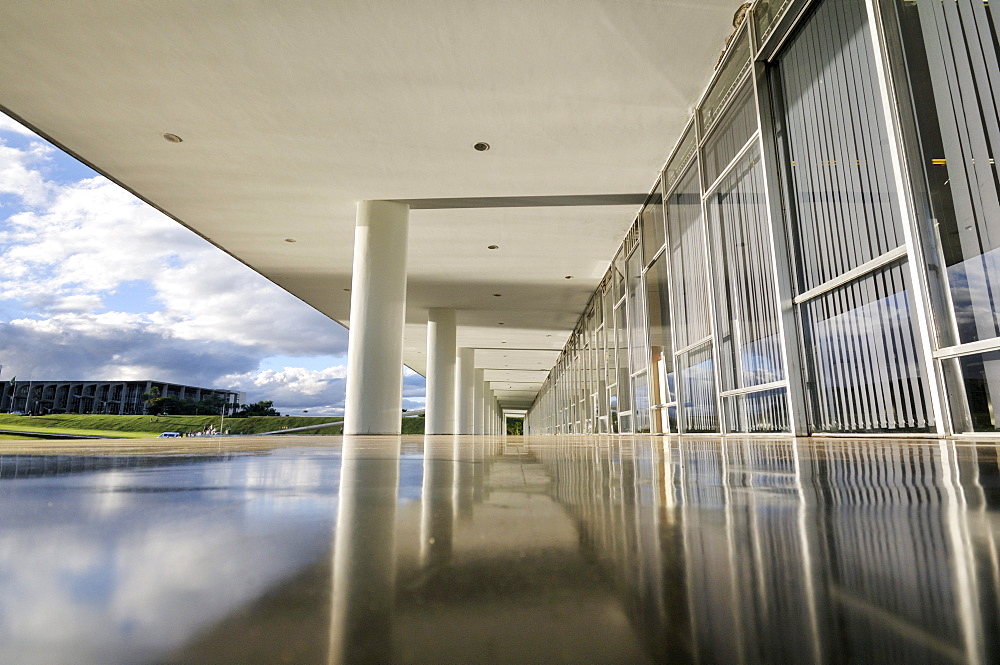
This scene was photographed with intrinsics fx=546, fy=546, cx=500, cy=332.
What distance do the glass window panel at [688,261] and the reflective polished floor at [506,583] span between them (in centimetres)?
640

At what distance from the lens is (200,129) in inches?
275

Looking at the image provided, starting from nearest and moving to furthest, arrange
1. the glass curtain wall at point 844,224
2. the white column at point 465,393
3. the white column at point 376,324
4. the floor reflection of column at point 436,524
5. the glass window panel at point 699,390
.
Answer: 1. the floor reflection of column at point 436,524
2. the glass curtain wall at point 844,224
3. the glass window panel at point 699,390
4. the white column at point 376,324
5. the white column at point 465,393

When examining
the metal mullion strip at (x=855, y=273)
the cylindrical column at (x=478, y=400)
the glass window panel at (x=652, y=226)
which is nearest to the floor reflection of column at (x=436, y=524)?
the metal mullion strip at (x=855, y=273)

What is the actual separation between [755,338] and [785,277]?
Result: 0.72m

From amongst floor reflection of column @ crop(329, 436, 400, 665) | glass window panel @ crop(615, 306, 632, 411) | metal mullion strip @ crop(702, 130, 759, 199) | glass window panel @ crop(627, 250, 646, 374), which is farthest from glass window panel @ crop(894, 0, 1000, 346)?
glass window panel @ crop(615, 306, 632, 411)

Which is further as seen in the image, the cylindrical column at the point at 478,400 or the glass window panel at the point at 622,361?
the cylindrical column at the point at 478,400

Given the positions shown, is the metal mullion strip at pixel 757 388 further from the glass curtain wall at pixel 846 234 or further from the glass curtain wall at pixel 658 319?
the glass curtain wall at pixel 658 319

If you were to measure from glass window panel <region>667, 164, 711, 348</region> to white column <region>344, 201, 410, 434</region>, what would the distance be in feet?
14.0

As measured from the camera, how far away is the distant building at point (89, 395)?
26.1 meters

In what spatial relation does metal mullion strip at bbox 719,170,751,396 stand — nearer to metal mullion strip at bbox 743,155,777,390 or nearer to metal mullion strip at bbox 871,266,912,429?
metal mullion strip at bbox 743,155,777,390

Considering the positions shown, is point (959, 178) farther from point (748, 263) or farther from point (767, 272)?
point (748, 263)

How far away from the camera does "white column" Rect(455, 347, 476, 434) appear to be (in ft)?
62.6

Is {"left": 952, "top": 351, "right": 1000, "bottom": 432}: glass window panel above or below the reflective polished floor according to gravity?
above

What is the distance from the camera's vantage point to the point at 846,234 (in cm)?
404
